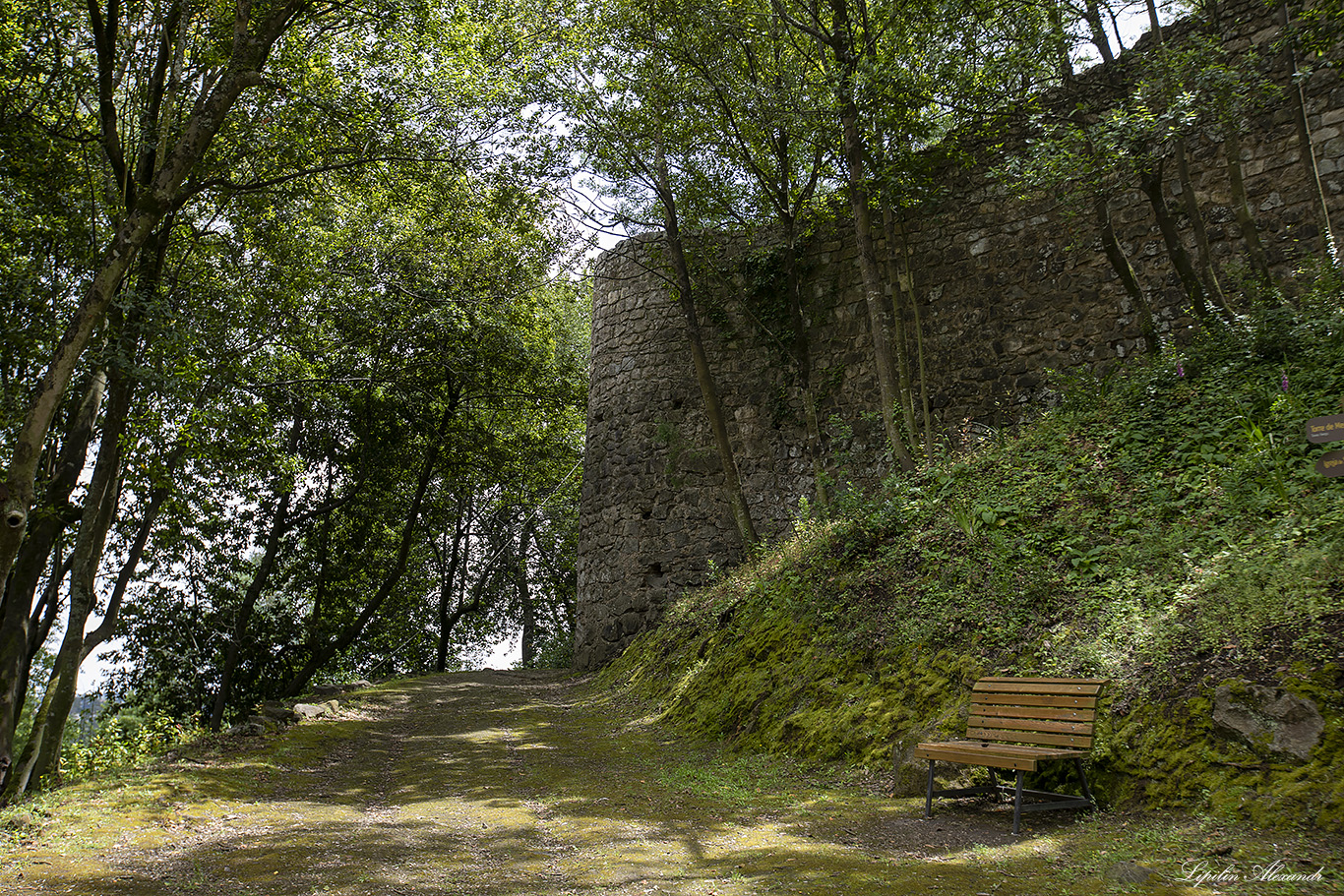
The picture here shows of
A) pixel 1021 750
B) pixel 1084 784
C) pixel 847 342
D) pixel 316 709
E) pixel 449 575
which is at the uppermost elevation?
pixel 847 342

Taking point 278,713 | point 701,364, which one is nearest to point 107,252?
point 278,713

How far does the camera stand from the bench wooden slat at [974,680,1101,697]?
3.71 metres

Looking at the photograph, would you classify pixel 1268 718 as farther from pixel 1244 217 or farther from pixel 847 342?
pixel 847 342

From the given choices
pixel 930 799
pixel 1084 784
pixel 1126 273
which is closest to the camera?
pixel 1084 784

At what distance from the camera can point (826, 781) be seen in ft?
16.1

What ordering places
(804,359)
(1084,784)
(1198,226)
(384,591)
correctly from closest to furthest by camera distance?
(1084,784) < (1198,226) < (804,359) < (384,591)

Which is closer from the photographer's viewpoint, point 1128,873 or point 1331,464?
point 1128,873

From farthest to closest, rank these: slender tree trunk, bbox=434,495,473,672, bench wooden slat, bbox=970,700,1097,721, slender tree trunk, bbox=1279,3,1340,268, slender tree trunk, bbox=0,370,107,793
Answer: slender tree trunk, bbox=434,495,473,672
slender tree trunk, bbox=1279,3,1340,268
slender tree trunk, bbox=0,370,107,793
bench wooden slat, bbox=970,700,1097,721

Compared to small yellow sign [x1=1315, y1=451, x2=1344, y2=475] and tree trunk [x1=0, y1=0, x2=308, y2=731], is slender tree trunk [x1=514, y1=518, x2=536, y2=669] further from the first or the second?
small yellow sign [x1=1315, y1=451, x2=1344, y2=475]

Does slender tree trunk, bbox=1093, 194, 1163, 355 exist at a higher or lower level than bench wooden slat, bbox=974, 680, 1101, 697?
higher

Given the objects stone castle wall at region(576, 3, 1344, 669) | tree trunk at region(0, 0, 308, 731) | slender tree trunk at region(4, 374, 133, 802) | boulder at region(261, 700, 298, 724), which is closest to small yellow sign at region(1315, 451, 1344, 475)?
stone castle wall at region(576, 3, 1344, 669)

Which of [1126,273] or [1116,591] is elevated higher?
[1126,273]

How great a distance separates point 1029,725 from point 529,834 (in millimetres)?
2627

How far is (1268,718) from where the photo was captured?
3396mm
